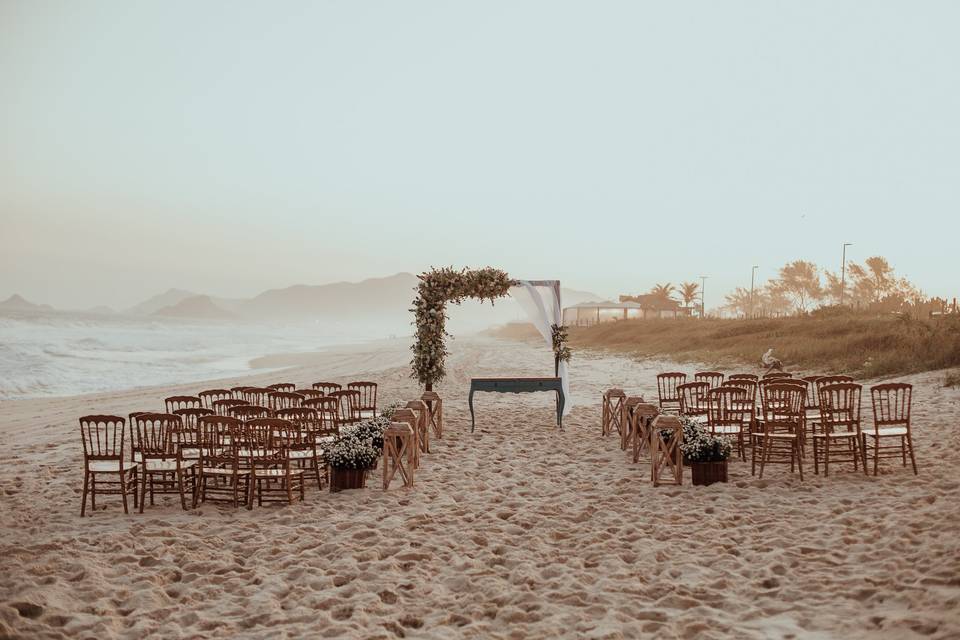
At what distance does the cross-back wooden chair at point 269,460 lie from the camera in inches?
285

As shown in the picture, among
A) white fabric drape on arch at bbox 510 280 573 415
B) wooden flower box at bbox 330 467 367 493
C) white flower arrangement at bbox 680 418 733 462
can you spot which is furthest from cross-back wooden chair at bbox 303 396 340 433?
white fabric drape on arch at bbox 510 280 573 415

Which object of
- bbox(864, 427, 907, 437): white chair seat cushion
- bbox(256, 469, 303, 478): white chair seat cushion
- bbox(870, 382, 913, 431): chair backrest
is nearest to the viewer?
bbox(256, 469, 303, 478): white chair seat cushion

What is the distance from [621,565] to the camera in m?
5.58

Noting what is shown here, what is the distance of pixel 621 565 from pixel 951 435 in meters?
7.21

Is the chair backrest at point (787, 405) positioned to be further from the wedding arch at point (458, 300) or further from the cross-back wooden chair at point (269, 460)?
the cross-back wooden chair at point (269, 460)

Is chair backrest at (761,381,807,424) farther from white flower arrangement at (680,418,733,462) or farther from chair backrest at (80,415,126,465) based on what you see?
chair backrest at (80,415,126,465)

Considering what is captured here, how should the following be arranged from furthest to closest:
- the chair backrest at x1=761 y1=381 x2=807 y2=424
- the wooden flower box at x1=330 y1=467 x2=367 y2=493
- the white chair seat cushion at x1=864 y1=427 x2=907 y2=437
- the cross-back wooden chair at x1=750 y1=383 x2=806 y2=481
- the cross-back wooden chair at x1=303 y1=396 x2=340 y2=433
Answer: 1. the cross-back wooden chair at x1=303 y1=396 x2=340 y2=433
2. the chair backrest at x1=761 y1=381 x2=807 y2=424
3. the cross-back wooden chair at x1=750 y1=383 x2=806 y2=481
4. the wooden flower box at x1=330 y1=467 x2=367 y2=493
5. the white chair seat cushion at x1=864 y1=427 x2=907 y2=437

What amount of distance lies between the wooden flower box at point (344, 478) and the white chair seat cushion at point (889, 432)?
5969mm

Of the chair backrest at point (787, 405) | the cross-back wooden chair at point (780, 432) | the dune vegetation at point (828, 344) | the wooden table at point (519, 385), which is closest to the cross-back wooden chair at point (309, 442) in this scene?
the wooden table at point (519, 385)

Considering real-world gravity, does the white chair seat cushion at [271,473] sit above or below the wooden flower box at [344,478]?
above

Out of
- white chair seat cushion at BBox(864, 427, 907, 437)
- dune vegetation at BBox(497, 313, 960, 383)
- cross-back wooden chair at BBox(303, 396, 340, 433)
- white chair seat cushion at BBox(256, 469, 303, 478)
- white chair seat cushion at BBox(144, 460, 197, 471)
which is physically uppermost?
dune vegetation at BBox(497, 313, 960, 383)

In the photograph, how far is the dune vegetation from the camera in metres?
17.5

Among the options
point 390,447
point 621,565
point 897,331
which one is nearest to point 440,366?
point 390,447

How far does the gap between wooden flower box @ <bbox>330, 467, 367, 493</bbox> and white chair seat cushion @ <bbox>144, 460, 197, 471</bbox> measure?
5.09 feet
